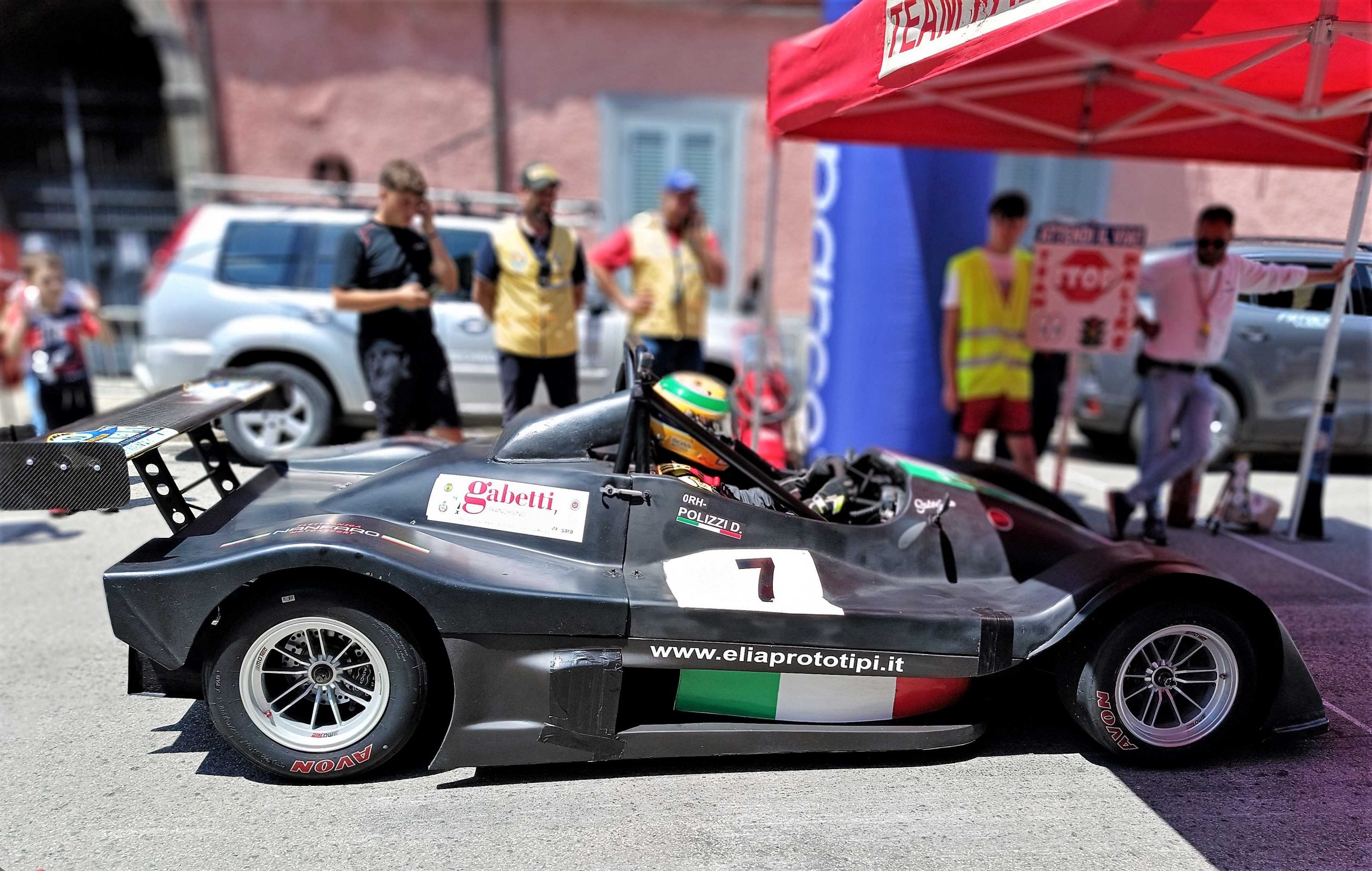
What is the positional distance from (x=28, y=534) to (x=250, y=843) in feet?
11.5

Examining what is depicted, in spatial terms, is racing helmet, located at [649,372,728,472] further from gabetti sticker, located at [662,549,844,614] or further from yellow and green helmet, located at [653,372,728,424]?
gabetti sticker, located at [662,549,844,614]

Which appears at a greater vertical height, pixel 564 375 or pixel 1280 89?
pixel 1280 89

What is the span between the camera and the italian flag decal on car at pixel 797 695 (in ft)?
10.0

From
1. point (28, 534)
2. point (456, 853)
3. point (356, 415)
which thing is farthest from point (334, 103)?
point (456, 853)

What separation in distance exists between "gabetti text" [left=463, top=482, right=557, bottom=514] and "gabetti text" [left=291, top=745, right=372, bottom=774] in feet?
2.60

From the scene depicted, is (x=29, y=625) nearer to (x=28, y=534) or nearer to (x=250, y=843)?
(x=28, y=534)

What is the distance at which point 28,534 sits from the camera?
530 cm

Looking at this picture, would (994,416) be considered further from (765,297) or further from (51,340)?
(51,340)

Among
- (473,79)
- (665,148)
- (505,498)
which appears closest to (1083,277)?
(505,498)

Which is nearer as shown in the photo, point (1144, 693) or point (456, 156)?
point (1144, 693)

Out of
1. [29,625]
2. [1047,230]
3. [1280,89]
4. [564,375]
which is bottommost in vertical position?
[29,625]

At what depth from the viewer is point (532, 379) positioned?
5.22m

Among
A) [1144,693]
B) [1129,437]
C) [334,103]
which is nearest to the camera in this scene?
[1144,693]

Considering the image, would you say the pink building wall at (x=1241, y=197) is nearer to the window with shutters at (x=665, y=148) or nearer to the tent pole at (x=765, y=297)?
the tent pole at (x=765, y=297)
